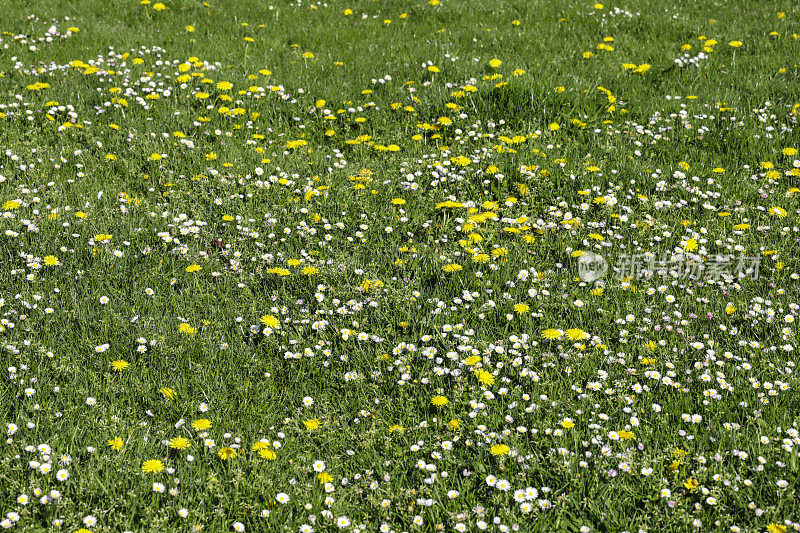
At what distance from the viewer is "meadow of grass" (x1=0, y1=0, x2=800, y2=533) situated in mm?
2881

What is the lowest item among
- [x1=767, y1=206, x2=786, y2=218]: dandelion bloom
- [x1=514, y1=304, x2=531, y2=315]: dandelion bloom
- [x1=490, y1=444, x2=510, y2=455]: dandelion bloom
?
[x1=490, y1=444, x2=510, y2=455]: dandelion bloom

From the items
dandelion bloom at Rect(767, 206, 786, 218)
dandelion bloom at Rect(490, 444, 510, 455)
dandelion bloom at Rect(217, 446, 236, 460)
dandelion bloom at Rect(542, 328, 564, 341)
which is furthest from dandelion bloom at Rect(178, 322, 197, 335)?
dandelion bloom at Rect(767, 206, 786, 218)

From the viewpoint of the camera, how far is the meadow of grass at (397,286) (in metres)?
2.88


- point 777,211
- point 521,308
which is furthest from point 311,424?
point 777,211

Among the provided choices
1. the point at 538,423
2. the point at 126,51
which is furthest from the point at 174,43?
the point at 538,423

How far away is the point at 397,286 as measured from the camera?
166 inches

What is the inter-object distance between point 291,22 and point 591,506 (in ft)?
23.7

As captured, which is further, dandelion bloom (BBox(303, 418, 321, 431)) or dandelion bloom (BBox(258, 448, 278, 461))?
dandelion bloom (BBox(303, 418, 321, 431))

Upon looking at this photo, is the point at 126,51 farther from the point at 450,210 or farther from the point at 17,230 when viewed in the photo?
the point at 450,210

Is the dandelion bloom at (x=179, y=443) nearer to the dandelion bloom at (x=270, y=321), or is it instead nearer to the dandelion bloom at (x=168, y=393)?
the dandelion bloom at (x=168, y=393)

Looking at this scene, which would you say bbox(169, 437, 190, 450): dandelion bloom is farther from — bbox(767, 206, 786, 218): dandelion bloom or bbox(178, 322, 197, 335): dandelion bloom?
bbox(767, 206, 786, 218): dandelion bloom

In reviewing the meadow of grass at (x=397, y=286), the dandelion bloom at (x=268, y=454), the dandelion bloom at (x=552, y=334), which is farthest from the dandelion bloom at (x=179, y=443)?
the dandelion bloom at (x=552, y=334)

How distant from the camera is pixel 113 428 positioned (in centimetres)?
305

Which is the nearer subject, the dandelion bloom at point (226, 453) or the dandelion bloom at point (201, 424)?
the dandelion bloom at point (226, 453)
